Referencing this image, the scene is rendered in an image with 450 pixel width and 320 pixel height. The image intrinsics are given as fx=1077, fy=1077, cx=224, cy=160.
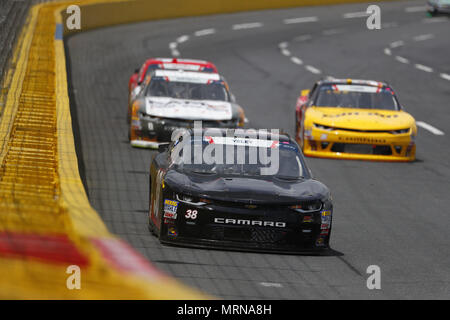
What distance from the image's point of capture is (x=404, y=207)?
14.4 m

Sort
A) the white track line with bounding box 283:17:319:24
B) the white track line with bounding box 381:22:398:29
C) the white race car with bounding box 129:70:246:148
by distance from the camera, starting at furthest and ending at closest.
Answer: the white track line with bounding box 381:22:398:29
the white track line with bounding box 283:17:319:24
the white race car with bounding box 129:70:246:148

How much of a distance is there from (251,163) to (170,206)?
1.32m

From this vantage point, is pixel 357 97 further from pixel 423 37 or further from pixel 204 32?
pixel 423 37

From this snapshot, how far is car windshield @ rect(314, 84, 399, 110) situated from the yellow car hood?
0.80 ft

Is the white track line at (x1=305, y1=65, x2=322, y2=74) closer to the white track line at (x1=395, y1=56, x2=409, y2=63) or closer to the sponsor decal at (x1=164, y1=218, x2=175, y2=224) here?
the white track line at (x1=395, y1=56, x2=409, y2=63)

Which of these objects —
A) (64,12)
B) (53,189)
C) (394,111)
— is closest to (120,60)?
(64,12)

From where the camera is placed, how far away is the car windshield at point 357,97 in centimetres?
1953

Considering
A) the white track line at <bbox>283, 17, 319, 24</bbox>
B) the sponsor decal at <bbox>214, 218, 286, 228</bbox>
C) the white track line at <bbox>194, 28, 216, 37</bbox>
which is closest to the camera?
the sponsor decal at <bbox>214, 218, 286, 228</bbox>

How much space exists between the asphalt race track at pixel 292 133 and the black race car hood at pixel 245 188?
57cm

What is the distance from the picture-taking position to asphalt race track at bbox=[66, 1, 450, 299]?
9906 millimetres

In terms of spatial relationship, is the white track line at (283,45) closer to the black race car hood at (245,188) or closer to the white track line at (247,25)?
the white track line at (247,25)

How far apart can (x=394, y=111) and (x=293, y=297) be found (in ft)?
36.3

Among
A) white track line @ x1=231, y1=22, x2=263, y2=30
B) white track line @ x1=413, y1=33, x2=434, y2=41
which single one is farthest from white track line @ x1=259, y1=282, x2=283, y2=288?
white track line @ x1=413, y1=33, x2=434, y2=41
